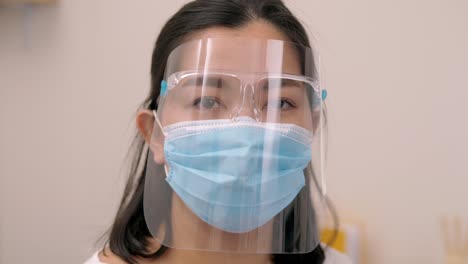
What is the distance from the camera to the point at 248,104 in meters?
0.79

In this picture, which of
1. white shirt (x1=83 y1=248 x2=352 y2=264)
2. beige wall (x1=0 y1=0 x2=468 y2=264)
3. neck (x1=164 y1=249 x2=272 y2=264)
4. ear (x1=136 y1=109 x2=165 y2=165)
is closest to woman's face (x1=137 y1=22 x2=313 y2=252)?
ear (x1=136 y1=109 x2=165 y2=165)

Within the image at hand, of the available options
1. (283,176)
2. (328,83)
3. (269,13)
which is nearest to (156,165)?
(283,176)

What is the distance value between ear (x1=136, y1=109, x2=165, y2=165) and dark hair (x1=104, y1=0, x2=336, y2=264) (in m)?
0.05

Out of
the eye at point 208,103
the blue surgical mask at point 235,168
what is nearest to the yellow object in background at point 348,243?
the blue surgical mask at point 235,168

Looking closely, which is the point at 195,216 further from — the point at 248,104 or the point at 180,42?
the point at 180,42

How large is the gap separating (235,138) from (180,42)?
28 cm

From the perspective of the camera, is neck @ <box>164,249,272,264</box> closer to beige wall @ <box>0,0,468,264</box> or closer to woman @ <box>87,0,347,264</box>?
woman @ <box>87,0,347,264</box>

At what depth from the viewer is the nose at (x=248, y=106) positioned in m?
0.79

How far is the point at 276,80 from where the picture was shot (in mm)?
813

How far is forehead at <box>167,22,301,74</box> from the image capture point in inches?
31.6

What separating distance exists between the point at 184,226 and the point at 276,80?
0.33 meters

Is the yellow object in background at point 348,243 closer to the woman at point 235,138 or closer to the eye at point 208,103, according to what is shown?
the woman at point 235,138

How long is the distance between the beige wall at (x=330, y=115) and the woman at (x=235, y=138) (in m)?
0.50

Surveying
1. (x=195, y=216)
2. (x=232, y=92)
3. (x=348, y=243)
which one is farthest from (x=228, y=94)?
(x=348, y=243)
